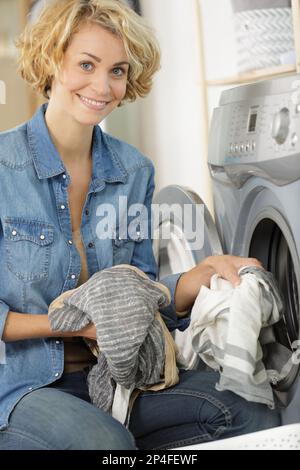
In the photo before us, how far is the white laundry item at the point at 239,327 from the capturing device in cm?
129

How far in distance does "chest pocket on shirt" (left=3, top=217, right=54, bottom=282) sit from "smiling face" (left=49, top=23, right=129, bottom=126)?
22 cm

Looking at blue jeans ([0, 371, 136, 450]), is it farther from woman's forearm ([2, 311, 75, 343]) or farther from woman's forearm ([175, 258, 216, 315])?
woman's forearm ([175, 258, 216, 315])

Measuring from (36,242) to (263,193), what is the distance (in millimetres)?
448

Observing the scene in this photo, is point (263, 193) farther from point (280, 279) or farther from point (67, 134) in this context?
point (67, 134)

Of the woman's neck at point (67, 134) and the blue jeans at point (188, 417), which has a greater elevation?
the woman's neck at point (67, 134)

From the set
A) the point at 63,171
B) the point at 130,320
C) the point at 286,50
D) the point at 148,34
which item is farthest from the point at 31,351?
the point at 286,50

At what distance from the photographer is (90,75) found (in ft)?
4.27

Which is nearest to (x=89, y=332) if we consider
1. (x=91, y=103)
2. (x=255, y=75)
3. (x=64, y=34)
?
(x=91, y=103)

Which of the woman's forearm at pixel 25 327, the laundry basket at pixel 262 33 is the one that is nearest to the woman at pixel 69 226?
the woman's forearm at pixel 25 327

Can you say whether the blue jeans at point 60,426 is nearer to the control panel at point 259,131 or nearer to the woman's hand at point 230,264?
the woman's hand at point 230,264

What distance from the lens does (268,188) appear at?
54.4 inches

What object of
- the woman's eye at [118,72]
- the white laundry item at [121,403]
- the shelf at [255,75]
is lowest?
the white laundry item at [121,403]

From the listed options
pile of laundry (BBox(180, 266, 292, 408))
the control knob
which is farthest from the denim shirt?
the control knob

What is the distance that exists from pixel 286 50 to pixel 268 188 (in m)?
0.34
